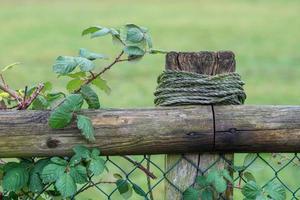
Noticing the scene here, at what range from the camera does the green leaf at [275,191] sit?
2389 millimetres

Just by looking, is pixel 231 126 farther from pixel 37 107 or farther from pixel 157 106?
pixel 37 107

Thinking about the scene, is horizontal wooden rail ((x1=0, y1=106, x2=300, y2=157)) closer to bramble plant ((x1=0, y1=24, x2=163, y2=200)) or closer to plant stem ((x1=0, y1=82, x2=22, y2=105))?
bramble plant ((x1=0, y1=24, x2=163, y2=200))

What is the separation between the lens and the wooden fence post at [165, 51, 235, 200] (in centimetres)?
242

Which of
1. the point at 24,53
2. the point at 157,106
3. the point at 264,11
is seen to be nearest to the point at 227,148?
the point at 157,106

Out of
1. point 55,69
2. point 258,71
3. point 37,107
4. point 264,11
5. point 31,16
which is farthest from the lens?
point 264,11

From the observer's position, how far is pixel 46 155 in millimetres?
2373

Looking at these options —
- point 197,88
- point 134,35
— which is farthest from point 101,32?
point 197,88

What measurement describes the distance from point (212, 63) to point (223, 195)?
1.19ft

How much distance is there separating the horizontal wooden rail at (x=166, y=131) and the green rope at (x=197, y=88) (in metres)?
0.02

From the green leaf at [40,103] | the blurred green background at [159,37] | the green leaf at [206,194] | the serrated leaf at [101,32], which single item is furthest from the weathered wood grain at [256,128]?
the blurred green background at [159,37]

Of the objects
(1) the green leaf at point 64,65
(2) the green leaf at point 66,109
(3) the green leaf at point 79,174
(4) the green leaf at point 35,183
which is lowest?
(4) the green leaf at point 35,183

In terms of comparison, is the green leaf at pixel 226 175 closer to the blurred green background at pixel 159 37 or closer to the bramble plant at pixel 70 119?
Result: the bramble plant at pixel 70 119

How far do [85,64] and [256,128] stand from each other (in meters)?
0.48

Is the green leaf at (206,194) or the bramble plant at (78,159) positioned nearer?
the bramble plant at (78,159)
